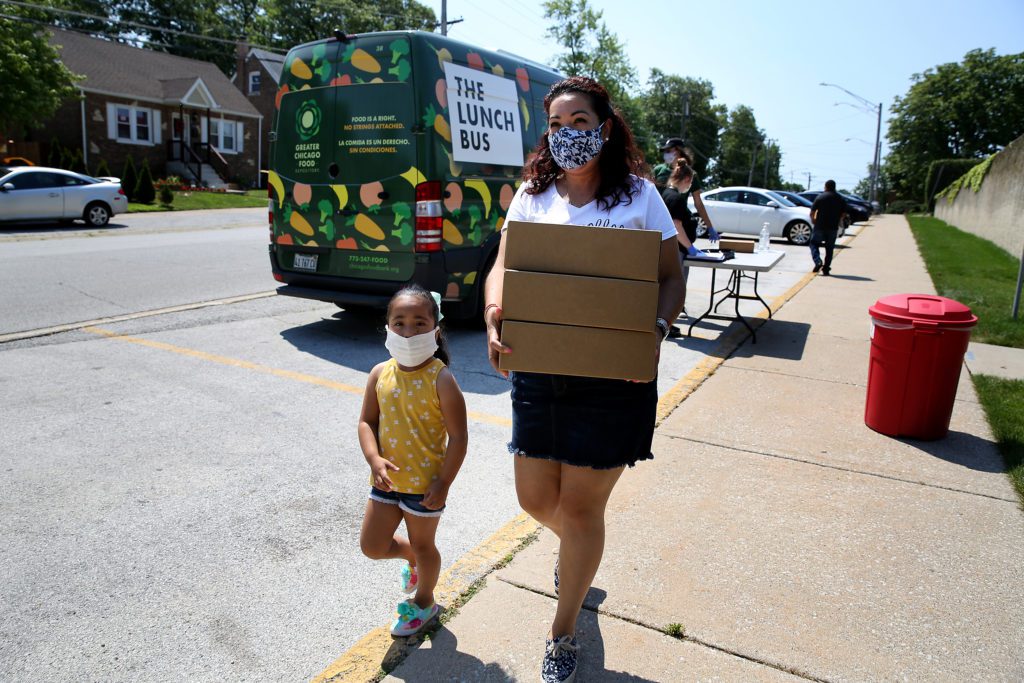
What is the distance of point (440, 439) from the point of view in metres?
2.65

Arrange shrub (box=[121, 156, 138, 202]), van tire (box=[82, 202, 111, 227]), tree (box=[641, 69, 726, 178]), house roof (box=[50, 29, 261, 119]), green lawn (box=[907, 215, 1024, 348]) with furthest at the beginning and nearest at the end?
1. tree (box=[641, 69, 726, 178])
2. house roof (box=[50, 29, 261, 119])
3. shrub (box=[121, 156, 138, 202])
4. van tire (box=[82, 202, 111, 227])
5. green lawn (box=[907, 215, 1024, 348])

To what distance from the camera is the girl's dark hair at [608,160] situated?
2.59 m

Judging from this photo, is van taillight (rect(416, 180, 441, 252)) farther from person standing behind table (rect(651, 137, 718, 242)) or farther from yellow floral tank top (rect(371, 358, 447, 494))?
yellow floral tank top (rect(371, 358, 447, 494))

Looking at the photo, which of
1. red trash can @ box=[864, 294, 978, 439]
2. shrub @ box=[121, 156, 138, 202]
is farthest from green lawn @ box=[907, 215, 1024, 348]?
shrub @ box=[121, 156, 138, 202]

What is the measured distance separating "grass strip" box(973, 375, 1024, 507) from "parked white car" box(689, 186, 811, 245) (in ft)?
53.2

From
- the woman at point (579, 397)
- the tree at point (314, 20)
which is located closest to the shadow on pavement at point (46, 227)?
the woman at point (579, 397)

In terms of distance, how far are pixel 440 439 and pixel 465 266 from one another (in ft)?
15.4

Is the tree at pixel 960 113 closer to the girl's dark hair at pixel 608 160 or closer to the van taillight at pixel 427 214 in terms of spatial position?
the van taillight at pixel 427 214

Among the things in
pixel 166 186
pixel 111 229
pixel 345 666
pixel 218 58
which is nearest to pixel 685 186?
pixel 345 666

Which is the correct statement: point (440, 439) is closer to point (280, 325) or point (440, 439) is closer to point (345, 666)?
point (345, 666)

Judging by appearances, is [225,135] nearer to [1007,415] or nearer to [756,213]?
[756,213]

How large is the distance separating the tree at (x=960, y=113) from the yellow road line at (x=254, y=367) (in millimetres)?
68983

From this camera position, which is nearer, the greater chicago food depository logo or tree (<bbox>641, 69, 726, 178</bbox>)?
the greater chicago food depository logo

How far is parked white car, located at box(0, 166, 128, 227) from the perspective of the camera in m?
17.3
